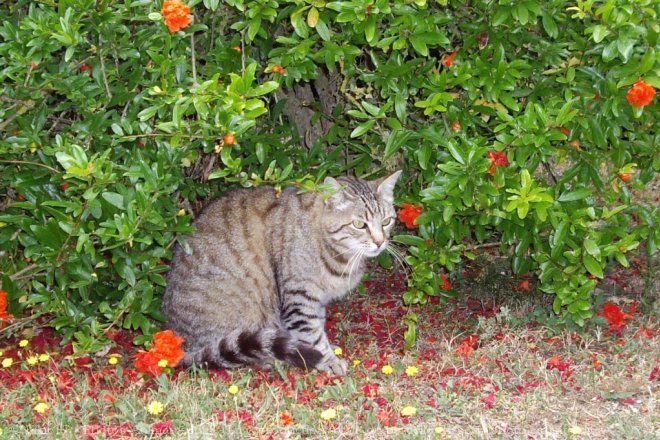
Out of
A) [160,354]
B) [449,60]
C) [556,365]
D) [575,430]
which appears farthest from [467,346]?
[160,354]

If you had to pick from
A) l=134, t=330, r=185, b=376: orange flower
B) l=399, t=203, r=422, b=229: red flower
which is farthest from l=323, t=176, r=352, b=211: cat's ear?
l=134, t=330, r=185, b=376: orange flower

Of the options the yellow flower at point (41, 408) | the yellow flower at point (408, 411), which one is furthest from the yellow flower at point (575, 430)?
the yellow flower at point (41, 408)

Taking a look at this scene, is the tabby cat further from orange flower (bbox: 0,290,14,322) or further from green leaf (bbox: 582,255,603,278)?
green leaf (bbox: 582,255,603,278)

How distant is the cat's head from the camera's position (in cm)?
470

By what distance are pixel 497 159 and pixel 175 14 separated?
67.6 inches

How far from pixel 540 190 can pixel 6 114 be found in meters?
2.68

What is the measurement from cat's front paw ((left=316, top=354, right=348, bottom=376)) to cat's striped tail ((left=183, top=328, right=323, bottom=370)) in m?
0.04

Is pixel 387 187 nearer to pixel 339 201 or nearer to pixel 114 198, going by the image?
pixel 339 201

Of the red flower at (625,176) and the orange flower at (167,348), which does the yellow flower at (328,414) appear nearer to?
the orange flower at (167,348)

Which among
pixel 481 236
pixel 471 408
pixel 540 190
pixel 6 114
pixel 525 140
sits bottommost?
pixel 471 408

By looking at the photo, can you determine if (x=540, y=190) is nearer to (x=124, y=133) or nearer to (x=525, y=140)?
(x=525, y=140)

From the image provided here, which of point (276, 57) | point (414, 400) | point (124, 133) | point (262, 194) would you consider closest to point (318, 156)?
point (262, 194)

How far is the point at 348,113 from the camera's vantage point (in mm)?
4398

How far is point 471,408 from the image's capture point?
3936 millimetres
